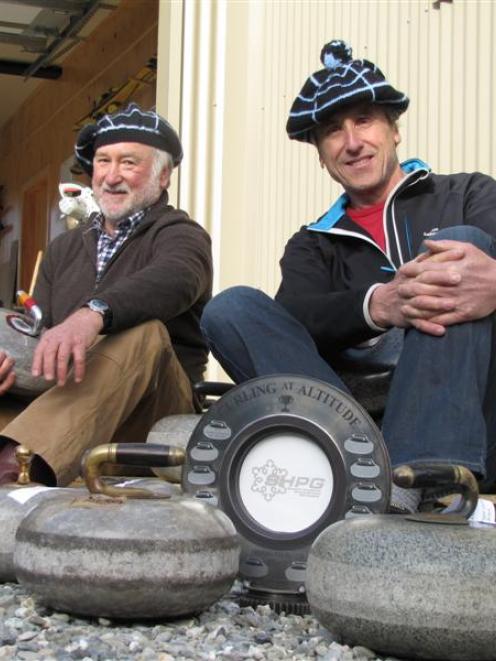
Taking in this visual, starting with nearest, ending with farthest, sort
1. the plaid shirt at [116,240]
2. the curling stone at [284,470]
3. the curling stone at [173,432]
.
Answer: the curling stone at [284,470], the curling stone at [173,432], the plaid shirt at [116,240]

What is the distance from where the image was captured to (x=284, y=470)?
1827 mm

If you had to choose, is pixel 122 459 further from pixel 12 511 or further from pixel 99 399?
pixel 99 399

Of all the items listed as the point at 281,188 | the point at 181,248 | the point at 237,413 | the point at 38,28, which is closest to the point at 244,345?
the point at 237,413

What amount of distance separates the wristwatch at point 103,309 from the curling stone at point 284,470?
0.73 m

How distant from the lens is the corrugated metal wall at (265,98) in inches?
156

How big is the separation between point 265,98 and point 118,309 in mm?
Answer: 2417

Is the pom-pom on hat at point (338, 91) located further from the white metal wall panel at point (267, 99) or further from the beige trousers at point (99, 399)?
the white metal wall panel at point (267, 99)

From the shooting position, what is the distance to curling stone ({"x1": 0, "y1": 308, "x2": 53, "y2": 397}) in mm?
2713

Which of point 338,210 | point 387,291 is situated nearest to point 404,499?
point 387,291

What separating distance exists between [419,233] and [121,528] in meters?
1.19

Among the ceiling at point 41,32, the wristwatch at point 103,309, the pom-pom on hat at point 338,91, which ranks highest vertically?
the ceiling at point 41,32

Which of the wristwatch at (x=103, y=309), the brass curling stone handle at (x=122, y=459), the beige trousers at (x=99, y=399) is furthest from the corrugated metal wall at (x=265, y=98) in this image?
the brass curling stone handle at (x=122, y=459)

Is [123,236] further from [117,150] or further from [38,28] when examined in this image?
[38,28]

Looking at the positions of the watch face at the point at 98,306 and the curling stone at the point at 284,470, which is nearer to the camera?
the curling stone at the point at 284,470
